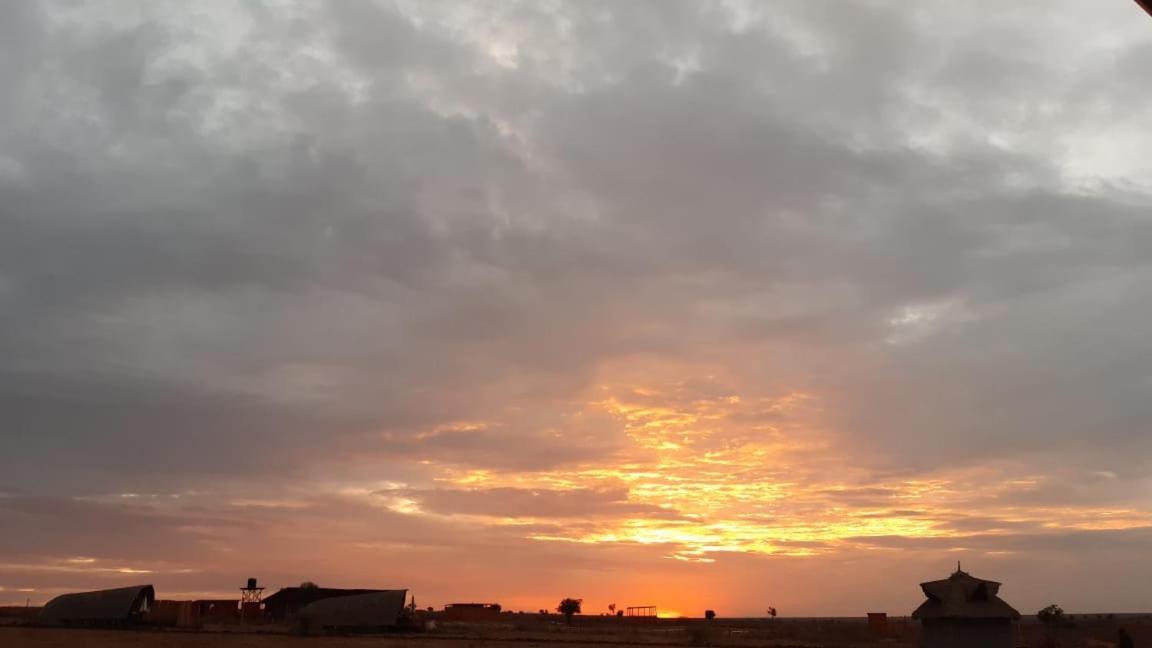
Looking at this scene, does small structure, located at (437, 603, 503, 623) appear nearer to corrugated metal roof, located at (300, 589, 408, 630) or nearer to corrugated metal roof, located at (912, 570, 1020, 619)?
corrugated metal roof, located at (300, 589, 408, 630)

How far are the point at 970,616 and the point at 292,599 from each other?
72.4 metres

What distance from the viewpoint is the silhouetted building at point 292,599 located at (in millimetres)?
96750

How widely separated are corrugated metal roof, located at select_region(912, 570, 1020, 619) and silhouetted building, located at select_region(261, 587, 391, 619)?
6198 cm

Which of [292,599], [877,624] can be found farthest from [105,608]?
[877,624]

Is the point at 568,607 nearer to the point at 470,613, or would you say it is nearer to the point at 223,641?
the point at 470,613

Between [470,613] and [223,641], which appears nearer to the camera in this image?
[223,641]

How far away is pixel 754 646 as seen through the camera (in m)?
67.8

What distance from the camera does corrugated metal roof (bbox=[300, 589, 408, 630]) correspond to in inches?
3004

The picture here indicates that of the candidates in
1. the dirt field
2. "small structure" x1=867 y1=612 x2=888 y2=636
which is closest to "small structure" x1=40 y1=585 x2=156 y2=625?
the dirt field

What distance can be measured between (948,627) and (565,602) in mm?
97895

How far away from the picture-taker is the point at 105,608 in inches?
3226

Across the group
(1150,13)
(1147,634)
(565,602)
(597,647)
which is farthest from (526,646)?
(565,602)

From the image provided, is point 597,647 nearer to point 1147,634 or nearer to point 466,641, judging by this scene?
point 466,641

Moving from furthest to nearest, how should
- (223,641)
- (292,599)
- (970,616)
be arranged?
(292,599) → (223,641) → (970,616)
